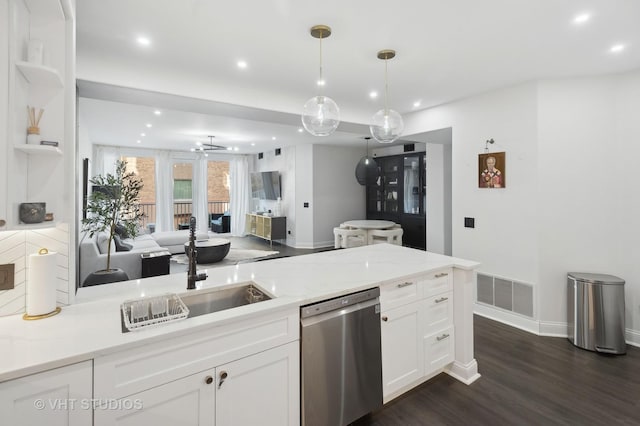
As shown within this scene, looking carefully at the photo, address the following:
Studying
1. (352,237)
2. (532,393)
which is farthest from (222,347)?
(352,237)

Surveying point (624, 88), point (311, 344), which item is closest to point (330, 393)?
point (311, 344)

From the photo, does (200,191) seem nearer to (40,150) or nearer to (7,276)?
(7,276)

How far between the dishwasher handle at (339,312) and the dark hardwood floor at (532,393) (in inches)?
30.8

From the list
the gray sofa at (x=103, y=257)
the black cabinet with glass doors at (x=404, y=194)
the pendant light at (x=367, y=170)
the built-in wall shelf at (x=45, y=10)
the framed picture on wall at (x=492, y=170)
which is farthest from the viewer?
the black cabinet with glass doors at (x=404, y=194)

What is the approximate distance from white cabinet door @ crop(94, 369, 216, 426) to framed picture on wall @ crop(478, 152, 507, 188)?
3481 millimetres

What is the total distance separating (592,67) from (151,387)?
423 centimetres

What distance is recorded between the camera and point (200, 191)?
9.45 metres

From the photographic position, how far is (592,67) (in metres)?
2.95

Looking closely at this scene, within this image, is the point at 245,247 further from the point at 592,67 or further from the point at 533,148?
the point at 592,67

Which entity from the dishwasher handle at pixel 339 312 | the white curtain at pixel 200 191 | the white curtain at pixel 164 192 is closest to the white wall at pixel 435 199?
the dishwasher handle at pixel 339 312

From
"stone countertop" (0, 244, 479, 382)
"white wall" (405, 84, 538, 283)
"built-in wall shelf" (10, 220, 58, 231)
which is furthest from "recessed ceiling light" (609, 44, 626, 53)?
"built-in wall shelf" (10, 220, 58, 231)

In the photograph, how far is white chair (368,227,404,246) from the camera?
634cm

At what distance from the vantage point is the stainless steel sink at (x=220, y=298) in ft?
6.18

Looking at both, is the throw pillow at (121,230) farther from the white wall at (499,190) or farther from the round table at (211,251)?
the white wall at (499,190)
